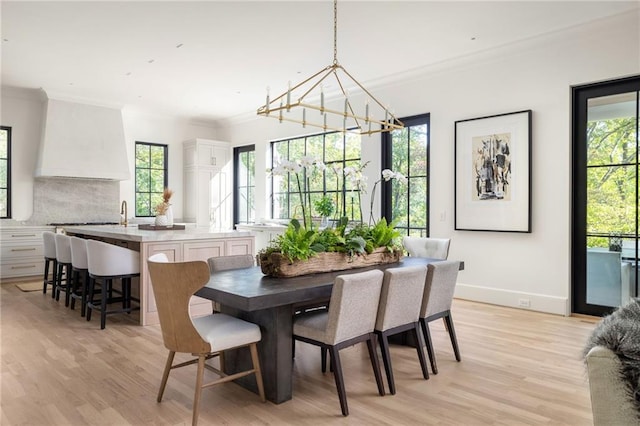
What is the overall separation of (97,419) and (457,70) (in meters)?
4.96

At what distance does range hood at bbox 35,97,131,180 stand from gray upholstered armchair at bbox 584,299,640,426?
7.53 m

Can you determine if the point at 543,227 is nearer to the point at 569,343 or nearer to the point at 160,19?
the point at 569,343

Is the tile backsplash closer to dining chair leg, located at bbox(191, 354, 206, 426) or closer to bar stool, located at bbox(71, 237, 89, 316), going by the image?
bar stool, located at bbox(71, 237, 89, 316)

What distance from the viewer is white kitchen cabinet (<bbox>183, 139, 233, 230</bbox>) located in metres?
8.59

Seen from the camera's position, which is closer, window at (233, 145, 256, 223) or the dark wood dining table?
the dark wood dining table

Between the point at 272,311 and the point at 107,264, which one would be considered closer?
the point at 272,311

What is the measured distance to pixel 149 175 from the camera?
27.8 feet

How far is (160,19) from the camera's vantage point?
421cm

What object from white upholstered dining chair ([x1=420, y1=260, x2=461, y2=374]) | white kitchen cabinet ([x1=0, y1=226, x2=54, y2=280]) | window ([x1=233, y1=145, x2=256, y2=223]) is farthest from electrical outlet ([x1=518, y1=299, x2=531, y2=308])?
white kitchen cabinet ([x1=0, y1=226, x2=54, y2=280])

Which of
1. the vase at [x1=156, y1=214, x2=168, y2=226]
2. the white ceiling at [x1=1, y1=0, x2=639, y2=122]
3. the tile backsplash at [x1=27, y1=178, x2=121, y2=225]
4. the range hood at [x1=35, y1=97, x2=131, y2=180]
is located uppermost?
the white ceiling at [x1=1, y1=0, x2=639, y2=122]

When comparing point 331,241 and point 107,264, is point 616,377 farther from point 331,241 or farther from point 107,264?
point 107,264

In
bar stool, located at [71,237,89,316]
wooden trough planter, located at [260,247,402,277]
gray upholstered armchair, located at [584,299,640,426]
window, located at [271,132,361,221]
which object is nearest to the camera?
gray upholstered armchair, located at [584,299,640,426]

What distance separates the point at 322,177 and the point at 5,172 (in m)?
4.94

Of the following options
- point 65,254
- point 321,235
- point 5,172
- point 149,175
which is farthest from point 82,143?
point 321,235
